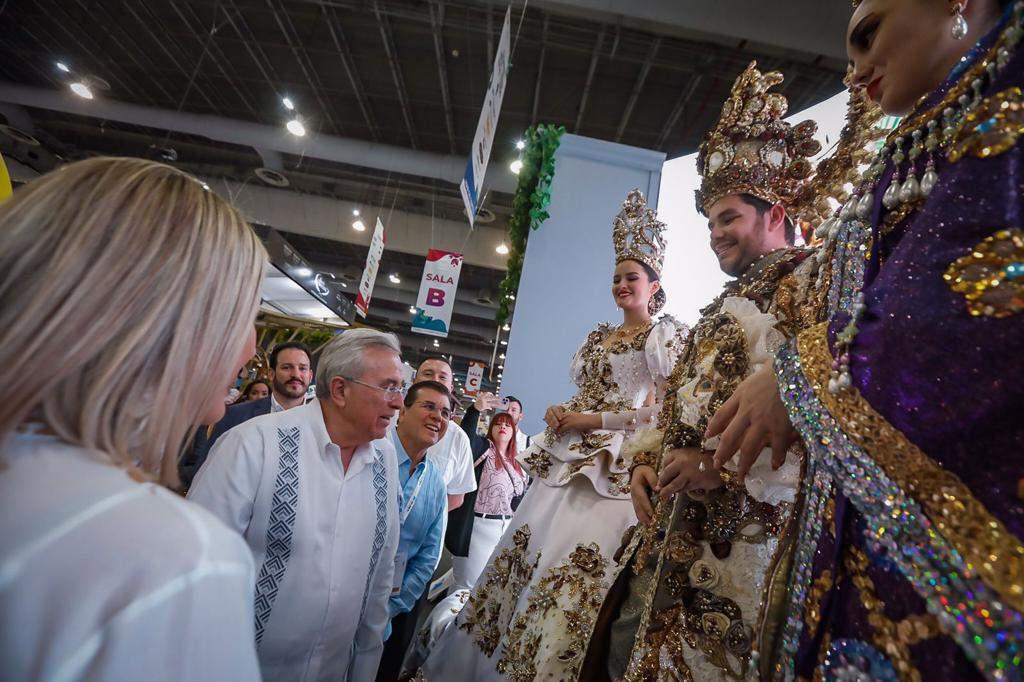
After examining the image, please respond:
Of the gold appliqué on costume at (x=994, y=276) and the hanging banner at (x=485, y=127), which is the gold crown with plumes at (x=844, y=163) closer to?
the gold appliqué on costume at (x=994, y=276)

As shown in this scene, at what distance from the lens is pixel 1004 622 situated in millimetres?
488

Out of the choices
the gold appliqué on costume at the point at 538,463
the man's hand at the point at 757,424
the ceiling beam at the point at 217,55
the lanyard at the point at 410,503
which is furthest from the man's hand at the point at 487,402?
the ceiling beam at the point at 217,55

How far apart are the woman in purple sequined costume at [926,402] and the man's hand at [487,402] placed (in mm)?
4278

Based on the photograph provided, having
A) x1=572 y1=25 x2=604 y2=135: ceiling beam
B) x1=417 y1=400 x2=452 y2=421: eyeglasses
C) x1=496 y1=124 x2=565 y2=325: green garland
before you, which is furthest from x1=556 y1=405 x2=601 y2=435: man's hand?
x1=572 y1=25 x2=604 y2=135: ceiling beam

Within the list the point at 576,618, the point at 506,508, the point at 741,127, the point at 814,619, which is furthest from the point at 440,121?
the point at 814,619

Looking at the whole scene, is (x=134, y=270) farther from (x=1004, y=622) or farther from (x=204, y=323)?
(x=1004, y=622)

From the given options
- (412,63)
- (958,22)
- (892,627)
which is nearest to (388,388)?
(892,627)

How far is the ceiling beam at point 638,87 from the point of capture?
685cm

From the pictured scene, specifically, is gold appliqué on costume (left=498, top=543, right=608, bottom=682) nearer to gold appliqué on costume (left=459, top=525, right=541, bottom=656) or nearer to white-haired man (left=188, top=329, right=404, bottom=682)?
gold appliqué on costume (left=459, top=525, right=541, bottom=656)

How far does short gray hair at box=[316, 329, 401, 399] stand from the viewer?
231cm

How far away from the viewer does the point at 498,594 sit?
2.18m

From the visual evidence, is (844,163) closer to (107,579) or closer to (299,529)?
(107,579)

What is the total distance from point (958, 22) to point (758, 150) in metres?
0.94

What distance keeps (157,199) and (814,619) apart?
1.10 m
